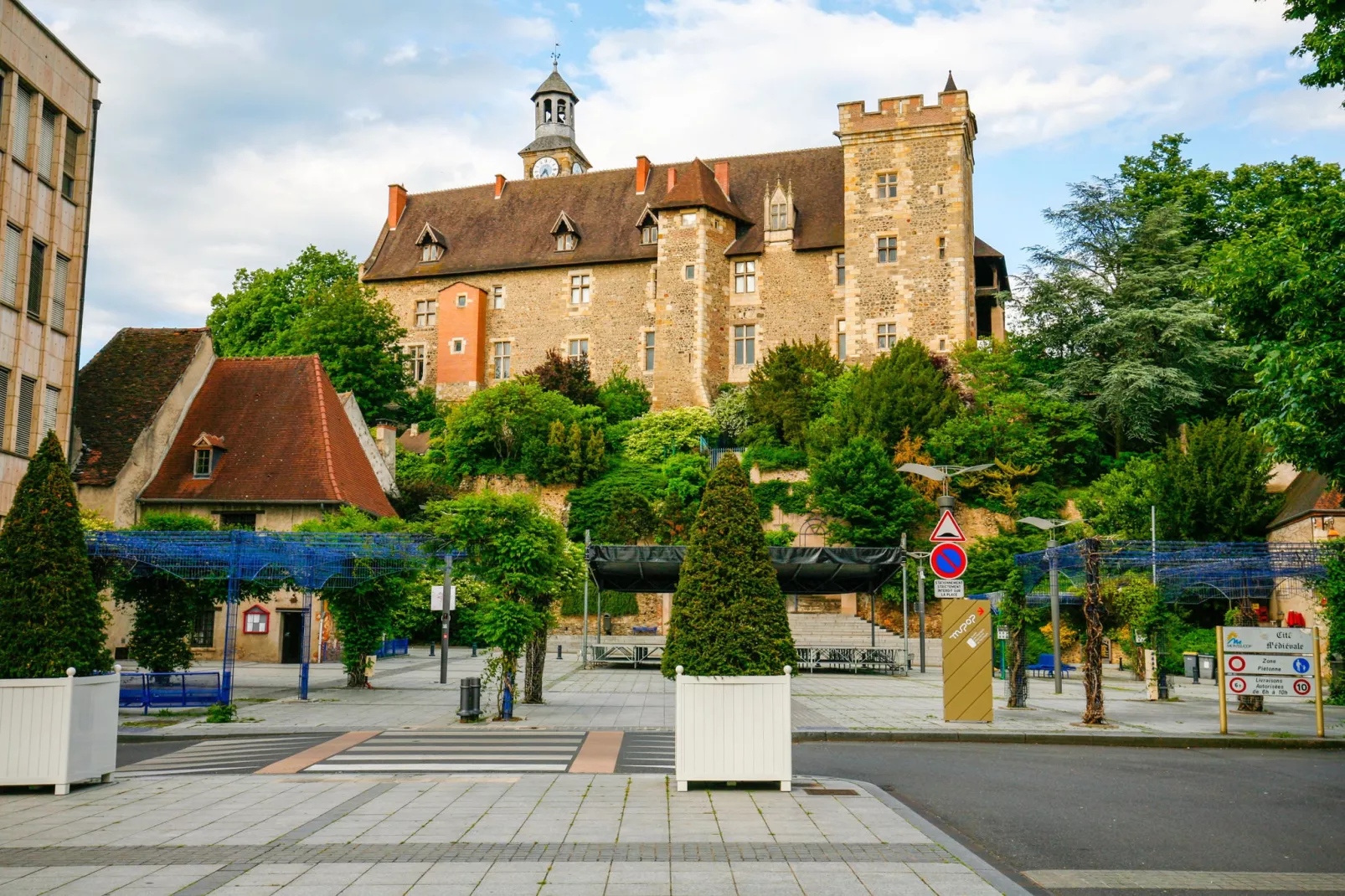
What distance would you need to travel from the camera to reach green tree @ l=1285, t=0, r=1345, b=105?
43.3ft

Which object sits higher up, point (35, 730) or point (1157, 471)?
point (1157, 471)

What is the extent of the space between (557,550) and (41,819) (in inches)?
409

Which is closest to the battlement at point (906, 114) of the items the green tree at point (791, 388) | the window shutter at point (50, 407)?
the green tree at point (791, 388)

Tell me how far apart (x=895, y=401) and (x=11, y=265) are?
33.2 metres

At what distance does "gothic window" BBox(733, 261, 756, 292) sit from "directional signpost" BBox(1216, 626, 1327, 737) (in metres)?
44.7

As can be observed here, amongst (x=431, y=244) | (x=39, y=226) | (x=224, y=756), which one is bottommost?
(x=224, y=756)

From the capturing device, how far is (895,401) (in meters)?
48.4

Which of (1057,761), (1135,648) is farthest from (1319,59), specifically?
(1135,648)

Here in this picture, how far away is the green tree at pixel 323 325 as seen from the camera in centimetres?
5619

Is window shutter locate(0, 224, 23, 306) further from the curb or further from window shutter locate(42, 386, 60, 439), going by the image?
the curb

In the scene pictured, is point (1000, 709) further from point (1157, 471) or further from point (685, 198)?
point (685, 198)

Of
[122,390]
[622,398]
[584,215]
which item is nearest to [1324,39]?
[122,390]

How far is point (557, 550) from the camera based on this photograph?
1920 centimetres

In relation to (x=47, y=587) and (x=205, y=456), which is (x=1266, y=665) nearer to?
(x=47, y=587)
